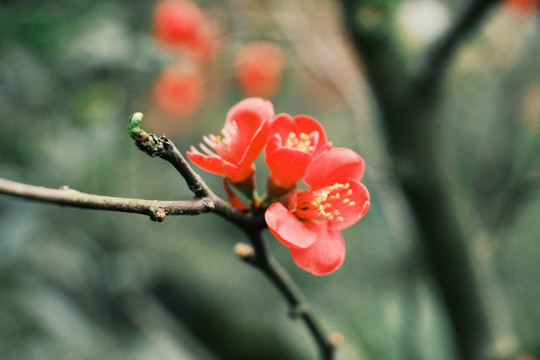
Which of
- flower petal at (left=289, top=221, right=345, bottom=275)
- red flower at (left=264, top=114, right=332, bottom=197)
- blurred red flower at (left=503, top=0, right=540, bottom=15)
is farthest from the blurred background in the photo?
flower petal at (left=289, top=221, right=345, bottom=275)

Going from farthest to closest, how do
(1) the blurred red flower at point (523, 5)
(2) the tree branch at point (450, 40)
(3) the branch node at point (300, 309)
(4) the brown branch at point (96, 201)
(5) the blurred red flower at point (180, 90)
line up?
1. (5) the blurred red flower at point (180, 90)
2. (1) the blurred red flower at point (523, 5)
3. (2) the tree branch at point (450, 40)
4. (3) the branch node at point (300, 309)
5. (4) the brown branch at point (96, 201)

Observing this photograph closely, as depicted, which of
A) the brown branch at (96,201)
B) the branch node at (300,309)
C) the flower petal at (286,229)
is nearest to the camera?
the brown branch at (96,201)

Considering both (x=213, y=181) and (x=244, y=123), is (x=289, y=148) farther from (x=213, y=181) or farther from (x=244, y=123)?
(x=213, y=181)

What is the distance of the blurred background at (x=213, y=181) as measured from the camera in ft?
3.46

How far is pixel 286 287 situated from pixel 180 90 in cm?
138

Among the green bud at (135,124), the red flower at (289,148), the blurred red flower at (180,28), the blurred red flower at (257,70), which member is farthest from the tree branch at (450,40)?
the blurred red flower at (257,70)

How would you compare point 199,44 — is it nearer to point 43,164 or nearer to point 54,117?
point 54,117

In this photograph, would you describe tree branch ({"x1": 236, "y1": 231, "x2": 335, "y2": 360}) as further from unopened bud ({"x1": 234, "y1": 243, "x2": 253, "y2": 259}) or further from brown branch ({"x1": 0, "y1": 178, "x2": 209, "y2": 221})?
brown branch ({"x1": 0, "y1": 178, "x2": 209, "y2": 221})

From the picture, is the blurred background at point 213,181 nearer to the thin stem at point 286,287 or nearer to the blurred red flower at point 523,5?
the blurred red flower at point 523,5

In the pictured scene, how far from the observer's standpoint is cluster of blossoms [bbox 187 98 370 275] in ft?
1.41

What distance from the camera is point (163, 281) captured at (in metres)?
2.20

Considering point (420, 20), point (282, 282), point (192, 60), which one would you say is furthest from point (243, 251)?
point (192, 60)

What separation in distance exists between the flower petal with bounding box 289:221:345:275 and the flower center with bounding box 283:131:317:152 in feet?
0.34

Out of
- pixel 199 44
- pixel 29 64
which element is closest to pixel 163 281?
pixel 199 44
